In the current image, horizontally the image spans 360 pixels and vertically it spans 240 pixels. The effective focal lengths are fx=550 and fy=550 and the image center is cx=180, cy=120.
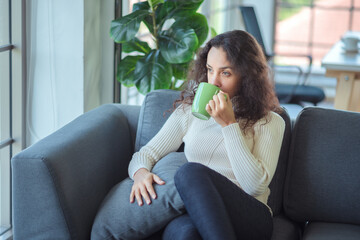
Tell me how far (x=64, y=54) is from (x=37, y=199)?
1.06m

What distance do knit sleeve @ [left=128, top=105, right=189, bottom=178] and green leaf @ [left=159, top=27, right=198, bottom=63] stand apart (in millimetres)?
561

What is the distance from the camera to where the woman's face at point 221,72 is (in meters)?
1.97

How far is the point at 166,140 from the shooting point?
2.11 meters

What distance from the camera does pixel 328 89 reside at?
600 centimetres

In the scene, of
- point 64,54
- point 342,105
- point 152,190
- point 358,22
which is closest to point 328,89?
point 358,22

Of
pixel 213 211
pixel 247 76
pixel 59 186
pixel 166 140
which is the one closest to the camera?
pixel 213 211

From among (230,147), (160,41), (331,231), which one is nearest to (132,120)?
(160,41)

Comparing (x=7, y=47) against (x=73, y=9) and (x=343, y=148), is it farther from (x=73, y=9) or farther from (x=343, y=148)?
(x=343, y=148)

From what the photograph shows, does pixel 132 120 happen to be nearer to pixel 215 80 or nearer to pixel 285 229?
pixel 215 80

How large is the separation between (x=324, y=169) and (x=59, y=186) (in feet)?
3.22

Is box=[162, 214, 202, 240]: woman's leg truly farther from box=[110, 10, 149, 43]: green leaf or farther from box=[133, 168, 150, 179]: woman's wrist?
box=[110, 10, 149, 43]: green leaf

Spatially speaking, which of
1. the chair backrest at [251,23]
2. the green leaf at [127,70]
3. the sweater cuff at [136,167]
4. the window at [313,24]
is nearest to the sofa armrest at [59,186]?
the sweater cuff at [136,167]

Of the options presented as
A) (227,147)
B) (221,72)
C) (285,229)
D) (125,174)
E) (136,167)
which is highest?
(221,72)

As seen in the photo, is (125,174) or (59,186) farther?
(125,174)
